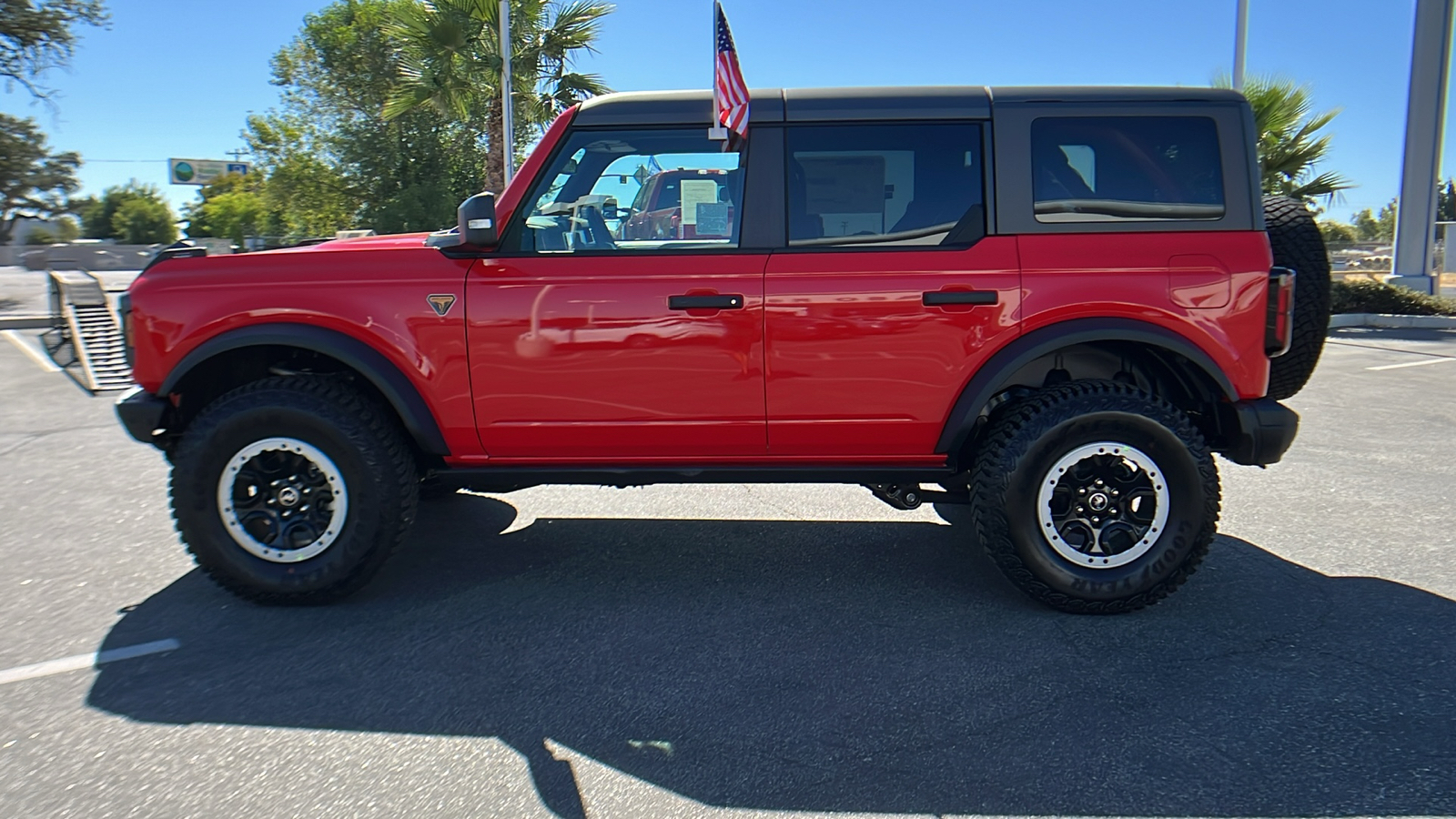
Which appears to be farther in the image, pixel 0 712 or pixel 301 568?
pixel 301 568

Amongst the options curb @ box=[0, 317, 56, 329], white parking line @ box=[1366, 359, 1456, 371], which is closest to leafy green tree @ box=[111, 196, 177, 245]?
curb @ box=[0, 317, 56, 329]

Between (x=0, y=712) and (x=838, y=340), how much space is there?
10.1 ft

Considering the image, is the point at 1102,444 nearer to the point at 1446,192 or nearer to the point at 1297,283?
the point at 1297,283

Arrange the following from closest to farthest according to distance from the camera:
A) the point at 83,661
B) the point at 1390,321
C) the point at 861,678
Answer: the point at 861,678 → the point at 83,661 → the point at 1390,321

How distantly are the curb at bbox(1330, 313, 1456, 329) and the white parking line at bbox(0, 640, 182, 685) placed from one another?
16.7 m

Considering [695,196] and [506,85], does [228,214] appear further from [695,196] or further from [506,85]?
[695,196]

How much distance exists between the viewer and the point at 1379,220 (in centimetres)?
7681

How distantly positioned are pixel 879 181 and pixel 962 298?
0.57 m

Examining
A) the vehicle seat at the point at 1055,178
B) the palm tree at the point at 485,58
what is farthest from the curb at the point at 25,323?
the vehicle seat at the point at 1055,178

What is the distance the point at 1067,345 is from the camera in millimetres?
3893

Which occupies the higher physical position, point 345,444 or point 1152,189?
point 1152,189

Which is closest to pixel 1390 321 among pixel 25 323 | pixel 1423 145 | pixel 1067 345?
pixel 1423 145

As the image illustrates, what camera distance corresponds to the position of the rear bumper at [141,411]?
403 cm

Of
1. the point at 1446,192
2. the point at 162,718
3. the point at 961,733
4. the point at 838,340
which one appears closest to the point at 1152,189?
the point at 838,340
